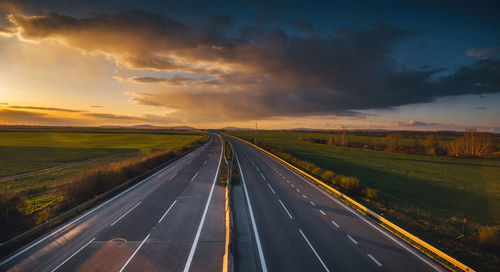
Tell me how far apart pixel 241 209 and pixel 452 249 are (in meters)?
12.1

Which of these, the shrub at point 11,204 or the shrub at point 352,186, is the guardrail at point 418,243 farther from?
the shrub at point 11,204

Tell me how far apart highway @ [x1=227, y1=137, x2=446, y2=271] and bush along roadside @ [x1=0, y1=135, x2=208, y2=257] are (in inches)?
477

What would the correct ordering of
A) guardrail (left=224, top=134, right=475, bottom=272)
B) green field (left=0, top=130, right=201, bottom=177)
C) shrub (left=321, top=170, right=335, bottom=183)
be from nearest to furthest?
1. guardrail (left=224, top=134, right=475, bottom=272)
2. shrub (left=321, top=170, right=335, bottom=183)
3. green field (left=0, top=130, right=201, bottom=177)

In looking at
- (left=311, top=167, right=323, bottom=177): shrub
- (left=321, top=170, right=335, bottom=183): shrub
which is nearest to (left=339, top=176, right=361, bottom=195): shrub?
(left=321, top=170, right=335, bottom=183): shrub

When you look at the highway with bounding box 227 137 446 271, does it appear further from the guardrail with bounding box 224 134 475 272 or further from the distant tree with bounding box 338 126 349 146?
the distant tree with bounding box 338 126 349 146

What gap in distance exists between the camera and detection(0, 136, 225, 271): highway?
9.11m

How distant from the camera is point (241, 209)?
15.6 metres

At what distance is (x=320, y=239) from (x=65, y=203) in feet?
59.4

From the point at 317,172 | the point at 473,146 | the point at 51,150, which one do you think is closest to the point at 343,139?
the point at 473,146

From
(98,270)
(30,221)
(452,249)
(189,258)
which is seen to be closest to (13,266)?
(98,270)

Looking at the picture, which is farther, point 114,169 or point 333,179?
point 333,179

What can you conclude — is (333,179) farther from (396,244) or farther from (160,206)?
(160,206)

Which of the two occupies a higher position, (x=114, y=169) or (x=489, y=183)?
(x=114, y=169)

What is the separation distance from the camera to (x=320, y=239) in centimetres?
1146
